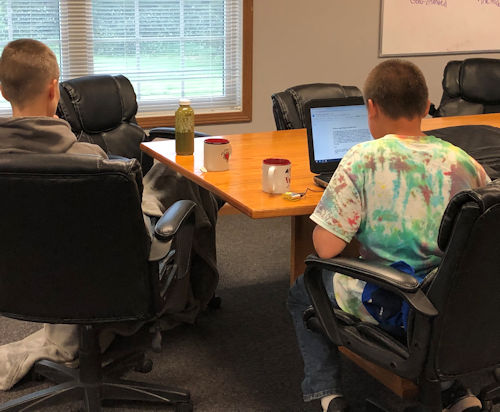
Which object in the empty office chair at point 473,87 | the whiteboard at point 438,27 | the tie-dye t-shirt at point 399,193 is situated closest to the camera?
the tie-dye t-shirt at point 399,193

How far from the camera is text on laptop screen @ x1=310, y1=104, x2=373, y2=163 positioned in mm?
2598

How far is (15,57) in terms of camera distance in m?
2.24

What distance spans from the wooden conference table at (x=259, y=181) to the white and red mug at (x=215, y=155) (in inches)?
1.0

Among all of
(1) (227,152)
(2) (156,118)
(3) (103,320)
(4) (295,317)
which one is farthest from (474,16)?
(3) (103,320)

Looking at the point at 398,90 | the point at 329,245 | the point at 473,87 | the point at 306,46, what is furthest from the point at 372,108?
the point at 306,46

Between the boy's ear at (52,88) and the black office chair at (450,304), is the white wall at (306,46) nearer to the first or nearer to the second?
the boy's ear at (52,88)

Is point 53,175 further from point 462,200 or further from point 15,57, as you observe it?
point 462,200

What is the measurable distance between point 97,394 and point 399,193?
1148mm

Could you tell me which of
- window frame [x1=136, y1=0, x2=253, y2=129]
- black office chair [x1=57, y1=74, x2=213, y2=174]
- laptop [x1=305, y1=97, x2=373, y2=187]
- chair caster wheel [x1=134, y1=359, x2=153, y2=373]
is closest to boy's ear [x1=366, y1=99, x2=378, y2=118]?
laptop [x1=305, y1=97, x2=373, y2=187]

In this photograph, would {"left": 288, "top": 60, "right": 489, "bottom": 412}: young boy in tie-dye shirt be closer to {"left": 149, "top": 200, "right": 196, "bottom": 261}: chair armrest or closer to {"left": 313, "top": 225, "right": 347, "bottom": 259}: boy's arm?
{"left": 313, "top": 225, "right": 347, "bottom": 259}: boy's arm

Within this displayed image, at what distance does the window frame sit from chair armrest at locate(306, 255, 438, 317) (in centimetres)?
280

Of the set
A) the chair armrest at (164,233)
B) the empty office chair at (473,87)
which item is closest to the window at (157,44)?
the empty office chair at (473,87)

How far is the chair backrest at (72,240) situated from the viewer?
193 centimetres

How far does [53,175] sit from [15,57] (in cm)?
52
